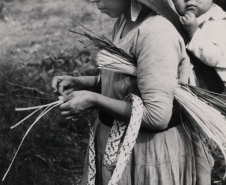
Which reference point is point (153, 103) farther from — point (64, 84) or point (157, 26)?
point (64, 84)

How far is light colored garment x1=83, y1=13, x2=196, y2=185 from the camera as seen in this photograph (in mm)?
1763

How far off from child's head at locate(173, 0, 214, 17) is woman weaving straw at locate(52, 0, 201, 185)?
166 millimetres

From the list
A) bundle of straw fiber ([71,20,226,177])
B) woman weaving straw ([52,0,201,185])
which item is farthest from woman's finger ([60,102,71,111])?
bundle of straw fiber ([71,20,226,177])

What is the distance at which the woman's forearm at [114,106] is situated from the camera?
1841 mm

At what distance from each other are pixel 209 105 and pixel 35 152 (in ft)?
6.43

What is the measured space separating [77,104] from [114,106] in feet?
0.52

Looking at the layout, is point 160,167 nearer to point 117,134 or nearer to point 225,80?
point 117,134

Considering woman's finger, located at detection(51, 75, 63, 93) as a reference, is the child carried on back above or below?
above

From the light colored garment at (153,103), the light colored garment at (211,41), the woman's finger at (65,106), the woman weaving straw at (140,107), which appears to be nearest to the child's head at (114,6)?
the woman weaving straw at (140,107)

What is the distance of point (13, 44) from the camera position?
6.60 metres

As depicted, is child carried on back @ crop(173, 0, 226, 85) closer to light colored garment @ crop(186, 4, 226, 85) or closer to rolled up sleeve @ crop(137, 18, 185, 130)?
light colored garment @ crop(186, 4, 226, 85)

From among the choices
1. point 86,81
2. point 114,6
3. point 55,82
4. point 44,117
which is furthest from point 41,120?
point 114,6

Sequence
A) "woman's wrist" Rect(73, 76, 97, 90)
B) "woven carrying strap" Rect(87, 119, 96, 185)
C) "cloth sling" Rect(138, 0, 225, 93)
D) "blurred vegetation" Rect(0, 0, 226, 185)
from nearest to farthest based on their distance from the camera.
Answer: "cloth sling" Rect(138, 0, 225, 93) → "woven carrying strap" Rect(87, 119, 96, 185) → "woman's wrist" Rect(73, 76, 97, 90) → "blurred vegetation" Rect(0, 0, 226, 185)

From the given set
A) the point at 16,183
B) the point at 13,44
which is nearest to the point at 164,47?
the point at 16,183
